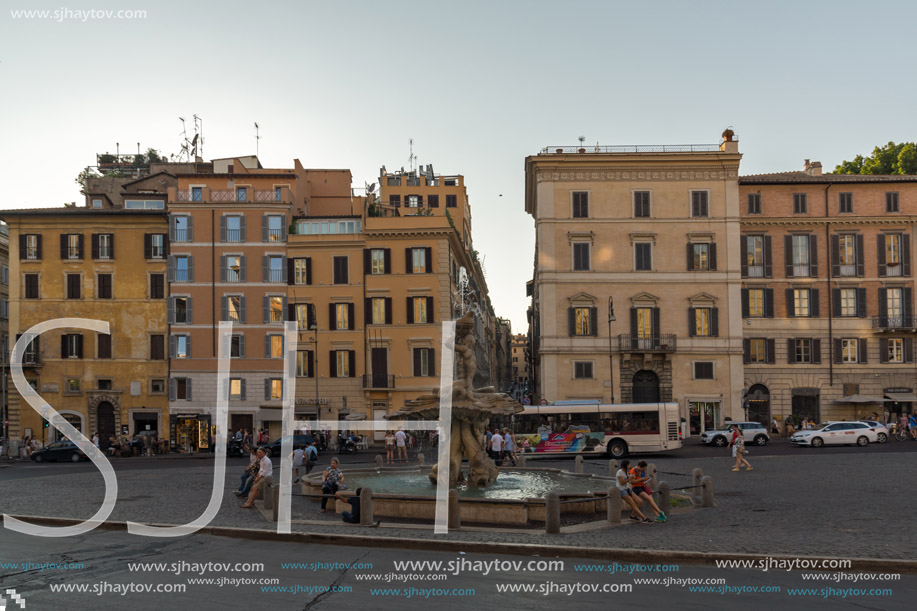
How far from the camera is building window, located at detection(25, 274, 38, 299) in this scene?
54.9 meters

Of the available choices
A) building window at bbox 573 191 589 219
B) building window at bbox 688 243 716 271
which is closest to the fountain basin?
building window at bbox 573 191 589 219

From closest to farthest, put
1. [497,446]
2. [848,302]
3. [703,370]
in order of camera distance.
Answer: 1. [497,446]
2. [703,370]
3. [848,302]

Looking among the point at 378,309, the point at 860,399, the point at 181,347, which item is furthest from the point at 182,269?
the point at 860,399

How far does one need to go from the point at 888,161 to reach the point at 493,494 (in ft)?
196

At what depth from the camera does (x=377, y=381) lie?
53500 millimetres

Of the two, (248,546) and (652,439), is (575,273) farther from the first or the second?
(248,546)

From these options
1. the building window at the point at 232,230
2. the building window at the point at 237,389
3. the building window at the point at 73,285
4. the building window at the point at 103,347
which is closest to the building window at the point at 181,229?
the building window at the point at 232,230

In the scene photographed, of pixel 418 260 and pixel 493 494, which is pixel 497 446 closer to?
pixel 493 494

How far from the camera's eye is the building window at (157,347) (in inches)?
2147

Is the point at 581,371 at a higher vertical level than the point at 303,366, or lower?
lower

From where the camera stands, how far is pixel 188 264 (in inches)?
2147

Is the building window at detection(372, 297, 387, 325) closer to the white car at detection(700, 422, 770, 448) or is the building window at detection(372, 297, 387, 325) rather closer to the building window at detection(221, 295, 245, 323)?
the building window at detection(221, 295, 245, 323)

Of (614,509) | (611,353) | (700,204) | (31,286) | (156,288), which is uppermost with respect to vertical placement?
(700,204)

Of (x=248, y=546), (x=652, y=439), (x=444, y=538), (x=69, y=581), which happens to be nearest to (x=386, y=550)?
(x=444, y=538)
